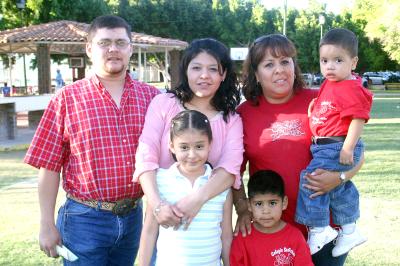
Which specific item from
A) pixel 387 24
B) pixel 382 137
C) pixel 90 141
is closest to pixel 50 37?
pixel 382 137

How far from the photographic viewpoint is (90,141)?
2850 mm

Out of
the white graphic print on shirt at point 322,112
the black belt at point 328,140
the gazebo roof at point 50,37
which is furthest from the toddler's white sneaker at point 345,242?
the gazebo roof at point 50,37

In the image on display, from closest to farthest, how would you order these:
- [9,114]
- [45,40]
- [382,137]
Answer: [382,137], [9,114], [45,40]

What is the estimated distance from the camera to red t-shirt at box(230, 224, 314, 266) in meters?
2.76

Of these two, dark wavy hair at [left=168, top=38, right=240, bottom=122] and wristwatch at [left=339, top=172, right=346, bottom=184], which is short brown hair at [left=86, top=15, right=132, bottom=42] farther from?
wristwatch at [left=339, top=172, right=346, bottom=184]

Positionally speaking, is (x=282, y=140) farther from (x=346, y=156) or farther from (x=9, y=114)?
(x=9, y=114)

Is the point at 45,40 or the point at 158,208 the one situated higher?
the point at 45,40

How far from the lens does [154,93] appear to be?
3.14m

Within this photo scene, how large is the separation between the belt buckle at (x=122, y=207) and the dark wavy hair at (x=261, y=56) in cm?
92

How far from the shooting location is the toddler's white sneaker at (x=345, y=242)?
9.42 ft

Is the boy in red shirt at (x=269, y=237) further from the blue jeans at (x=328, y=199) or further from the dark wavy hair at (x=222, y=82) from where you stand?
the dark wavy hair at (x=222, y=82)

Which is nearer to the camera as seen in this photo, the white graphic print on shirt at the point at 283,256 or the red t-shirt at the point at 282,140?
the white graphic print on shirt at the point at 283,256

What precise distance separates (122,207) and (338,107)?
1.34 meters

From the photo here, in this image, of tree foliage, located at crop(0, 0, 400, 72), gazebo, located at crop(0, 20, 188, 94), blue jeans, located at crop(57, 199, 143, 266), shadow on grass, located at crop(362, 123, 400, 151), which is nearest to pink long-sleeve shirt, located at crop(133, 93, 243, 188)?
blue jeans, located at crop(57, 199, 143, 266)
